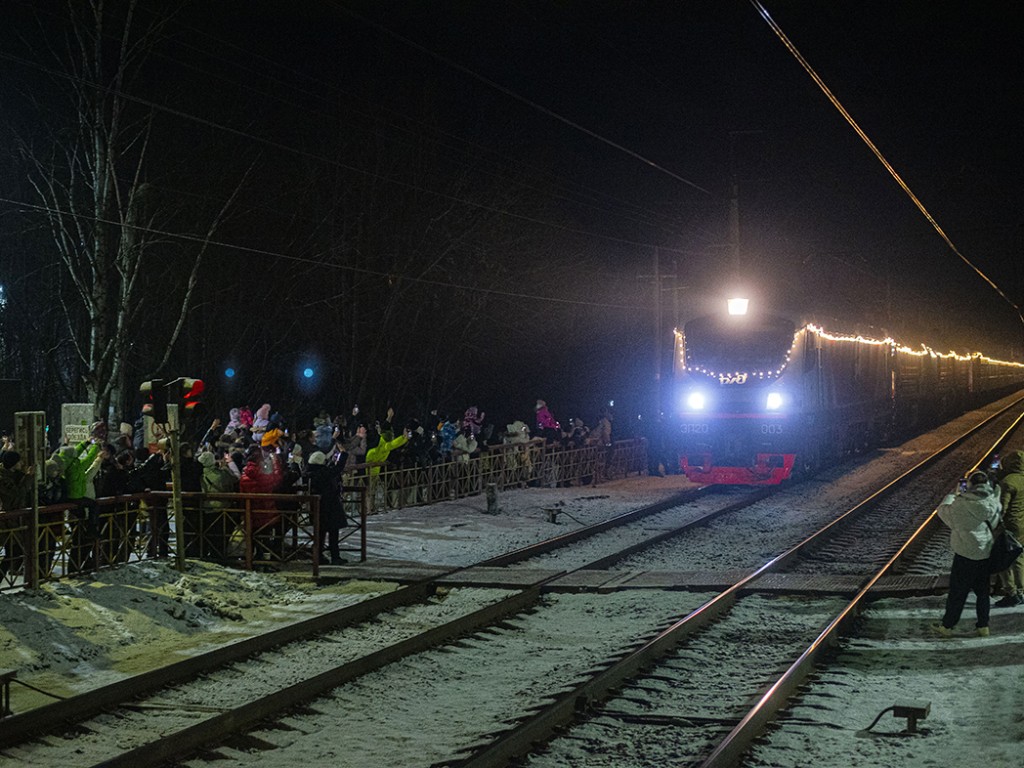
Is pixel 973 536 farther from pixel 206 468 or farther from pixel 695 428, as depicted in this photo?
pixel 695 428

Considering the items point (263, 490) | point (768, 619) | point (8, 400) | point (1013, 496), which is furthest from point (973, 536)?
point (8, 400)

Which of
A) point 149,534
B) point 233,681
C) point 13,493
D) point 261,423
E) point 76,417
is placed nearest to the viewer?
point 233,681

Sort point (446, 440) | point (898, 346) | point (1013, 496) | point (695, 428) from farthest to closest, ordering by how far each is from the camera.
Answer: point (898, 346) → point (695, 428) → point (446, 440) → point (1013, 496)

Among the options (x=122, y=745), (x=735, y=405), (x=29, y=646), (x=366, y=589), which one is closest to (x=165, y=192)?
(x=735, y=405)

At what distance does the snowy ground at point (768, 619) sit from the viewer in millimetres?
7969

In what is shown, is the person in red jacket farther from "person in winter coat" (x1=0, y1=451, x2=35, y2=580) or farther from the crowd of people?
"person in winter coat" (x1=0, y1=451, x2=35, y2=580)

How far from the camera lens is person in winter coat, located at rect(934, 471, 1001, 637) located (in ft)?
35.9

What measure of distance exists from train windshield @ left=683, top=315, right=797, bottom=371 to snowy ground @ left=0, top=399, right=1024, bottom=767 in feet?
31.2

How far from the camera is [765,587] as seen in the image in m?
13.9

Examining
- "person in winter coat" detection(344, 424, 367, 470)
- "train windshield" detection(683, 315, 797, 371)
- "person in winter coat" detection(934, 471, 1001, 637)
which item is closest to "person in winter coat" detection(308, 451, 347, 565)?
"person in winter coat" detection(344, 424, 367, 470)

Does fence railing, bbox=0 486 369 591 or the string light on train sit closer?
fence railing, bbox=0 486 369 591

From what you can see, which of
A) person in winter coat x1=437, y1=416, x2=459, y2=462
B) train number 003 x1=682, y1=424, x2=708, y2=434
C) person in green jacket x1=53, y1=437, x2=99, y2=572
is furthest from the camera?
train number 003 x1=682, y1=424, x2=708, y2=434

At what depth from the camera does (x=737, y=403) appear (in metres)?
24.5

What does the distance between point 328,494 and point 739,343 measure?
11940 mm
